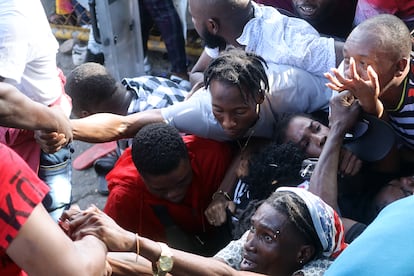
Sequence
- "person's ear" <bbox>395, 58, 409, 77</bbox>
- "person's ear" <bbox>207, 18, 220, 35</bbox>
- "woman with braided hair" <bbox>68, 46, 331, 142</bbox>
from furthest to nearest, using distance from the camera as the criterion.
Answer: "person's ear" <bbox>207, 18, 220, 35</bbox> → "woman with braided hair" <bbox>68, 46, 331, 142</bbox> → "person's ear" <bbox>395, 58, 409, 77</bbox>

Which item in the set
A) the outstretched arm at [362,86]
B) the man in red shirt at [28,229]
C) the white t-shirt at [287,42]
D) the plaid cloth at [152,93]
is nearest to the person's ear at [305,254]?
the outstretched arm at [362,86]

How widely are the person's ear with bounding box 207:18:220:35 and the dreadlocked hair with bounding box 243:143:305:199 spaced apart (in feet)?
3.18

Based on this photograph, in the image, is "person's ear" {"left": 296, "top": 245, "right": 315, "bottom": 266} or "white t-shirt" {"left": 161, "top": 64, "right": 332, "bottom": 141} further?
"white t-shirt" {"left": 161, "top": 64, "right": 332, "bottom": 141}

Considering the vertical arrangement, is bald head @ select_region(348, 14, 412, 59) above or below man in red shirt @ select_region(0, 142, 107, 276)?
below

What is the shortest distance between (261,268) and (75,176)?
2563mm

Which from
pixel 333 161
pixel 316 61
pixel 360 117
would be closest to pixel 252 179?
pixel 333 161

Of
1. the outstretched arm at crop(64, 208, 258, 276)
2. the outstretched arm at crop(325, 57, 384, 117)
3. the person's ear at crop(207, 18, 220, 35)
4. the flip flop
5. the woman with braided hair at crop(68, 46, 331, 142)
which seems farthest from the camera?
the flip flop

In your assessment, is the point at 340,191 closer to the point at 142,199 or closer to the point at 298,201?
the point at 298,201

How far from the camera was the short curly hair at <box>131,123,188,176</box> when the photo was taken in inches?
116

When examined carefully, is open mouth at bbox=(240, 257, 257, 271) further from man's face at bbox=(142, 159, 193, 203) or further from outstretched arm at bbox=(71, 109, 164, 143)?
outstretched arm at bbox=(71, 109, 164, 143)

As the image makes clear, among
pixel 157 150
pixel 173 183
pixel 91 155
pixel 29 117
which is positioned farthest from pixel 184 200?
pixel 91 155

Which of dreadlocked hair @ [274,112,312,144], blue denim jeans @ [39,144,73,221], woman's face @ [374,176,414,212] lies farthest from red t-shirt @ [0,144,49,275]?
woman's face @ [374,176,414,212]

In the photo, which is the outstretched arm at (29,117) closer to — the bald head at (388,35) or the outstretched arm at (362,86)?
the outstretched arm at (362,86)

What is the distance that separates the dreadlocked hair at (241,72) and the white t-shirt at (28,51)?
75cm
